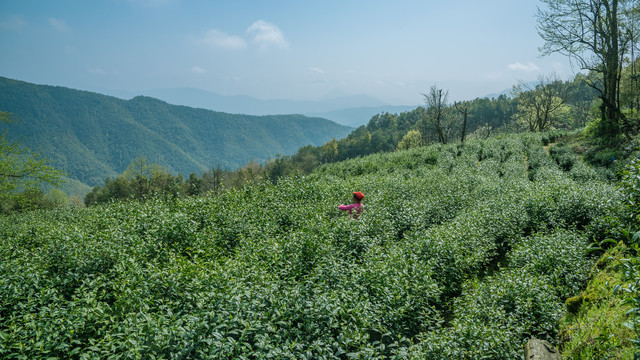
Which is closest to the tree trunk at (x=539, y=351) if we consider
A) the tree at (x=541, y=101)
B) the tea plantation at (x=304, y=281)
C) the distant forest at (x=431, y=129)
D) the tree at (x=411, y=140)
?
the tea plantation at (x=304, y=281)

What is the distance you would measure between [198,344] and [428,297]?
4645mm

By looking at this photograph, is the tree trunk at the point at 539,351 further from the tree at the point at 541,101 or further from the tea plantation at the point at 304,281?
the tree at the point at 541,101

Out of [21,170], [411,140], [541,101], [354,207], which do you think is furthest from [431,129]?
[21,170]

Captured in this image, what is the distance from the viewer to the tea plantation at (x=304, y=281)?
4.96 meters

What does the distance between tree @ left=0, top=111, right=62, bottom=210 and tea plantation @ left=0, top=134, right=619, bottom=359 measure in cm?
941

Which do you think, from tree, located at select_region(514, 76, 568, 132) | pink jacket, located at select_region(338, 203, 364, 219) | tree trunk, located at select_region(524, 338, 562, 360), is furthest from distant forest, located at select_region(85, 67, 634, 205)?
tree trunk, located at select_region(524, 338, 562, 360)

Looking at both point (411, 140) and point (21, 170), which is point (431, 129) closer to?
point (411, 140)

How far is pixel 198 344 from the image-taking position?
4664 millimetres

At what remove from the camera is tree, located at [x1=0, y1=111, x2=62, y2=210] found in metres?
21.5

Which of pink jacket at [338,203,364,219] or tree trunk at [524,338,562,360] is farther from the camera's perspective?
pink jacket at [338,203,364,219]

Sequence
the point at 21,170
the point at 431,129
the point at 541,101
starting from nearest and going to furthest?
the point at 21,170 < the point at 541,101 < the point at 431,129

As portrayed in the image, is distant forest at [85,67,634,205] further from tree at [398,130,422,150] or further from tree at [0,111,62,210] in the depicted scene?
tree at [0,111,62,210]

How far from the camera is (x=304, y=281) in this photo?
265 inches

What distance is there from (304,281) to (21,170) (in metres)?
26.6
